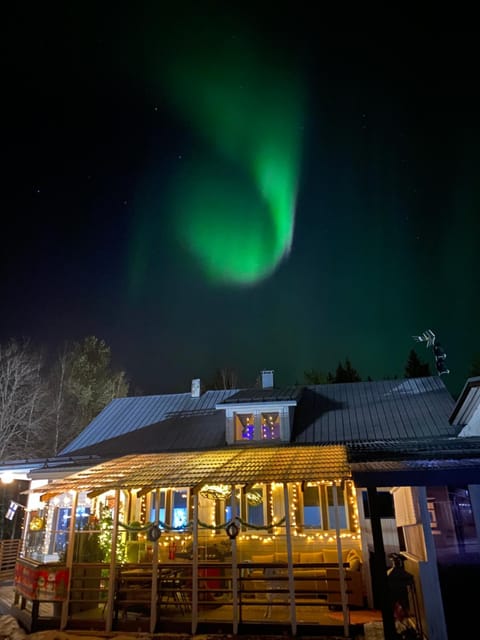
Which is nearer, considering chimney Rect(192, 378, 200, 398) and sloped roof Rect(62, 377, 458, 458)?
sloped roof Rect(62, 377, 458, 458)

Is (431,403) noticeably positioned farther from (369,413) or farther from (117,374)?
(117,374)

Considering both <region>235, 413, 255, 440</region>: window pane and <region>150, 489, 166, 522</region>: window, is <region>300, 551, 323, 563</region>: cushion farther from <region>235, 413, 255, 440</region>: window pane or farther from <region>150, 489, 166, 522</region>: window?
<region>150, 489, 166, 522</region>: window

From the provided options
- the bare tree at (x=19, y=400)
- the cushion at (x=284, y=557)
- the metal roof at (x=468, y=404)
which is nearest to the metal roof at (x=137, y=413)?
the bare tree at (x=19, y=400)

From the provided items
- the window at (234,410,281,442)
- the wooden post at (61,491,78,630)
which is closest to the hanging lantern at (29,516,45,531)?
the wooden post at (61,491,78,630)

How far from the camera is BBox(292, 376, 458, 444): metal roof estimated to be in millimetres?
14656

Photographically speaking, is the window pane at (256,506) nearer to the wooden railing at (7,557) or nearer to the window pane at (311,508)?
the window pane at (311,508)

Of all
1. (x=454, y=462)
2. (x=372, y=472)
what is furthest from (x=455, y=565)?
(x=372, y=472)

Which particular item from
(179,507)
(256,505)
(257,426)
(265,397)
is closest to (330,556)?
(256,505)

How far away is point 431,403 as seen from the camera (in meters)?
16.4

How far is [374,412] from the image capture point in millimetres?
16422

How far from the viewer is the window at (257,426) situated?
1581 cm

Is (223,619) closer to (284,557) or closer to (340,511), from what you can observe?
(284,557)

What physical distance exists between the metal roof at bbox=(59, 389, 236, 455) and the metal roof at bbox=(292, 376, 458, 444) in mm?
4743

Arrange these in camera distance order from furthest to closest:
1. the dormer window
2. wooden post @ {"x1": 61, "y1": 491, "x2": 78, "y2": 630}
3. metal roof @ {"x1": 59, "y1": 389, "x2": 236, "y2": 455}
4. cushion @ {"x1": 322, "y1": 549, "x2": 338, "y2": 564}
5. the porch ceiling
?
metal roof @ {"x1": 59, "y1": 389, "x2": 236, "y2": 455}, the dormer window, cushion @ {"x1": 322, "y1": 549, "x2": 338, "y2": 564}, wooden post @ {"x1": 61, "y1": 491, "x2": 78, "y2": 630}, the porch ceiling
